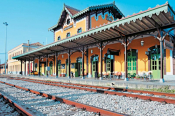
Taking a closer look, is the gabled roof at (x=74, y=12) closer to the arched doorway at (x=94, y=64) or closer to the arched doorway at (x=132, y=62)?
the arched doorway at (x=94, y=64)

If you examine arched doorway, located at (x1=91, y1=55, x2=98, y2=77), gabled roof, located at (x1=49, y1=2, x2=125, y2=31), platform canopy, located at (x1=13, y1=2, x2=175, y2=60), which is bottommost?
arched doorway, located at (x1=91, y1=55, x2=98, y2=77)

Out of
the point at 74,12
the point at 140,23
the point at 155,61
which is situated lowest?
the point at 155,61

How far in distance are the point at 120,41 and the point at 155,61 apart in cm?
339

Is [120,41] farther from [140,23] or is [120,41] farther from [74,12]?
[74,12]

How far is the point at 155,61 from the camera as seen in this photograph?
12680 millimetres

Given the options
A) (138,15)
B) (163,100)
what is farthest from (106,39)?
(163,100)

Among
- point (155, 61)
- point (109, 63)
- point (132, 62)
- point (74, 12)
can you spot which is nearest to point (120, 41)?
point (132, 62)

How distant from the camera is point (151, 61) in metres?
12.9

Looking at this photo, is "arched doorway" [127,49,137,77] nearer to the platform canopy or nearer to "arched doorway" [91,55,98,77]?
the platform canopy

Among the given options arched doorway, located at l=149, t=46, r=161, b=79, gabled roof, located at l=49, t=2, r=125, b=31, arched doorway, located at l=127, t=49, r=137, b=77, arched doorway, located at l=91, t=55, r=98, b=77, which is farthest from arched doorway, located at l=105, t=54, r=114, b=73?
gabled roof, located at l=49, t=2, r=125, b=31

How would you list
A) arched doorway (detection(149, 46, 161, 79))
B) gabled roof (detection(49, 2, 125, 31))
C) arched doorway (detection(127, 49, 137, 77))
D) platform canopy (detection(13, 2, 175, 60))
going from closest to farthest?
platform canopy (detection(13, 2, 175, 60)), arched doorway (detection(149, 46, 161, 79)), arched doorway (detection(127, 49, 137, 77)), gabled roof (detection(49, 2, 125, 31))

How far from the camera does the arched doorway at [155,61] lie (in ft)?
40.9

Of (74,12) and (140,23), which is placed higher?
(74,12)

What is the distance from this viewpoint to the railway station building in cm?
952
